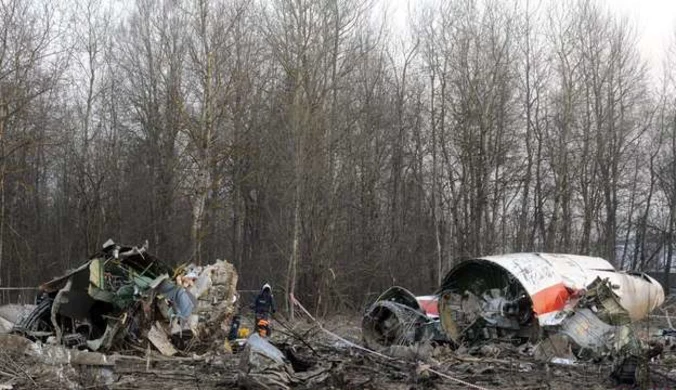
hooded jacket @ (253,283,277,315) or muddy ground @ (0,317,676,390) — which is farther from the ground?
hooded jacket @ (253,283,277,315)

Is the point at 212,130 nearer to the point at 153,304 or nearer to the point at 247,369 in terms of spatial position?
the point at 153,304

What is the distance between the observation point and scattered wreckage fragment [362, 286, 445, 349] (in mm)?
13789

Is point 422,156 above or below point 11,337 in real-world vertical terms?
above

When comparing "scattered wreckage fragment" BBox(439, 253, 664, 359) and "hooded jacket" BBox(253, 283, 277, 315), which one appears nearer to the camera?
"scattered wreckage fragment" BBox(439, 253, 664, 359)

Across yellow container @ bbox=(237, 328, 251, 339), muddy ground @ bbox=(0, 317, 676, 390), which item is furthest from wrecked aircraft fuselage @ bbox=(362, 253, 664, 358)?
yellow container @ bbox=(237, 328, 251, 339)

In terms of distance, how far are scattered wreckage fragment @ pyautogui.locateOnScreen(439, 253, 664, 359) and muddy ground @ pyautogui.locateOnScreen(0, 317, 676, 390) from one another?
28.8 inches

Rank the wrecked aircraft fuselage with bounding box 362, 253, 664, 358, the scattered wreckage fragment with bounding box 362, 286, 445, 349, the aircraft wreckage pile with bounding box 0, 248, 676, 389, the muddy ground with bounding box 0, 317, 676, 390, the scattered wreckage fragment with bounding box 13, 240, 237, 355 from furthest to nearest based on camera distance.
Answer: the scattered wreckage fragment with bounding box 362, 286, 445, 349
the scattered wreckage fragment with bounding box 13, 240, 237, 355
the wrecked aircraft fuselage with bounding box 362, 253, 664, 358
the aircraft wreckage pile with bounding box 0, 248, 676, 389
the muddy ground with bounding box 0, 317, 676, 390

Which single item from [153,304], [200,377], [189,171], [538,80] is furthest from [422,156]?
[200,377]

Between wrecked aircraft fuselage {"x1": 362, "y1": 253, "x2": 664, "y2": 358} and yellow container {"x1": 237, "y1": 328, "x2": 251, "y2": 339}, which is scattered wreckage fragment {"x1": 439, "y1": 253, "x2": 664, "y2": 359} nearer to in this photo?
wrecked aircraft fuselage {"x1": 362, "y1": 253, "x2": 664, "y2": 358}

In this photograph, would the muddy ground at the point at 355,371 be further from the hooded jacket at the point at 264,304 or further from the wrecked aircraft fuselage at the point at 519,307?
the hooded jacket at the point at 264,304

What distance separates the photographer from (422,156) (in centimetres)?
3181

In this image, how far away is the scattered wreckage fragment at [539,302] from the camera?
12617mm

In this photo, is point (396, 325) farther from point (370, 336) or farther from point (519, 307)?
point (519, 307)

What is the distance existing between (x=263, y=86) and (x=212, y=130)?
4376 millimetres
